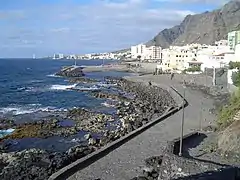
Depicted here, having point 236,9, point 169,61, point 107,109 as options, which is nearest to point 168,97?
point 107,109

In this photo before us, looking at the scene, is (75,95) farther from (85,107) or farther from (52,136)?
(52,136)

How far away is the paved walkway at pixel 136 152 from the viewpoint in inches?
636

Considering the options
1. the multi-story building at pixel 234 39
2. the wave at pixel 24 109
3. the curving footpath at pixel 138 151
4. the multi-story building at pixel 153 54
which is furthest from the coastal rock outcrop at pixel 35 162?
the multi-story building at pixel 153 54

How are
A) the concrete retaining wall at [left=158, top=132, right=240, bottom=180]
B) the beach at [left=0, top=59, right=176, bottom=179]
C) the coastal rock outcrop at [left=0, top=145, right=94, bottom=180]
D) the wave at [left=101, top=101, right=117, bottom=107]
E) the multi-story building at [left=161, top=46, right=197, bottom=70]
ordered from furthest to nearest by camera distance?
the multi-story building at [left=161, top=46, right=197, bottom=70] → the wave at [left=101, top=101, right=117, bottom=107] → the beach at [left=0, top=59, right=176, bottom=179] → the coastal rock outcrop at [left=0, top=145, right=94, bottom=180] → the concrete retaining wall at [left=158, top=132, right=240, bottom=180]

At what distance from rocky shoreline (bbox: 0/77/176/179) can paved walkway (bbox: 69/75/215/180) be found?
1.95 m

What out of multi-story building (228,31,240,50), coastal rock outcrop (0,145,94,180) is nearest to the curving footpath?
coastal rock outcrop (0,145,94,180)

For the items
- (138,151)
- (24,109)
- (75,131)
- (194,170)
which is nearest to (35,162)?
(138,151)

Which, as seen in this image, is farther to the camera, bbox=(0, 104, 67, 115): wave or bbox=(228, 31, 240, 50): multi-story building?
bbox=(228, 31, 240, 50): multi-story building

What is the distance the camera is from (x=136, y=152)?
19.5m

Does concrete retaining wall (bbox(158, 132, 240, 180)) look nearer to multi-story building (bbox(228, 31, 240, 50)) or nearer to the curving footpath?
the curving footpath

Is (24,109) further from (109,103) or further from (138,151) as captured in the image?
(138,151)

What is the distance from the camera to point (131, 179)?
48.8ft

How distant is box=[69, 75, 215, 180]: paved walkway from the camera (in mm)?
16156

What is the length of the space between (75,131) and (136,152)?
31.1 feet
